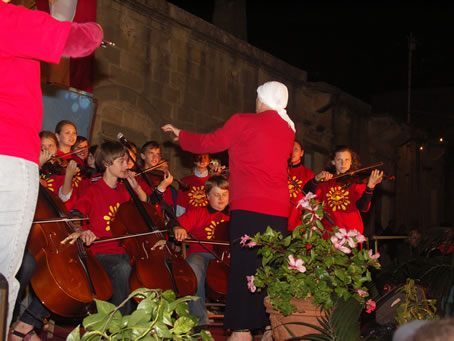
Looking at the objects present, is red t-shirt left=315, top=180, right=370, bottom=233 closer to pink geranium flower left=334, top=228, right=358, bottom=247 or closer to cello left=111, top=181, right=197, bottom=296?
cello left=111, top=181, right=197, bottom=296

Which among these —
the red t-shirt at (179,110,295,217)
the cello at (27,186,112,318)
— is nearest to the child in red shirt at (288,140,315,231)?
the red t-shirt at (179,110,295,217)

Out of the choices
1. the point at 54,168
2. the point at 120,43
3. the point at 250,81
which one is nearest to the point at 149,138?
the point at 120,43

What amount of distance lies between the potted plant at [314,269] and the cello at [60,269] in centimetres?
97

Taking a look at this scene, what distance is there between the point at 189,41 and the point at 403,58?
37.2 feet

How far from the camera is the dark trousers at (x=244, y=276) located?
3477 mm

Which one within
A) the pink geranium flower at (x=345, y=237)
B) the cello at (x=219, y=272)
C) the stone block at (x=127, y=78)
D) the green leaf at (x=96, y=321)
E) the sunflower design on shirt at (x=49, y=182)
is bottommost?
the cello at (x=219, y=272)

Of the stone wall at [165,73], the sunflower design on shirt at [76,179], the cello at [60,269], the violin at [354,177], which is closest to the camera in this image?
the cello at [60,269]

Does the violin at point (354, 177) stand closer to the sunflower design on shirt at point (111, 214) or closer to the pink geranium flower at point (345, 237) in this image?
the sunflower design on shirt at point (111, 214)

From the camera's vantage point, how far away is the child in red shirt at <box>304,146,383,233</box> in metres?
5.21

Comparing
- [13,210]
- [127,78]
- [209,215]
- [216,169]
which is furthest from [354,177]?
[13,210]

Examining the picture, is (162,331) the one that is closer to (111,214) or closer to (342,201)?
(111,214)

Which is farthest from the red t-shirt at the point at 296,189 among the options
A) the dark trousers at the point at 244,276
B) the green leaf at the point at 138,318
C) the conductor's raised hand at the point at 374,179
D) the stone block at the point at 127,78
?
the green leaf at the point at 138,318

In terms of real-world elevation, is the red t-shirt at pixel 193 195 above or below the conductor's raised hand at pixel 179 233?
above

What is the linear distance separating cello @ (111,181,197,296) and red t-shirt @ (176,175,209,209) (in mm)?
1446
